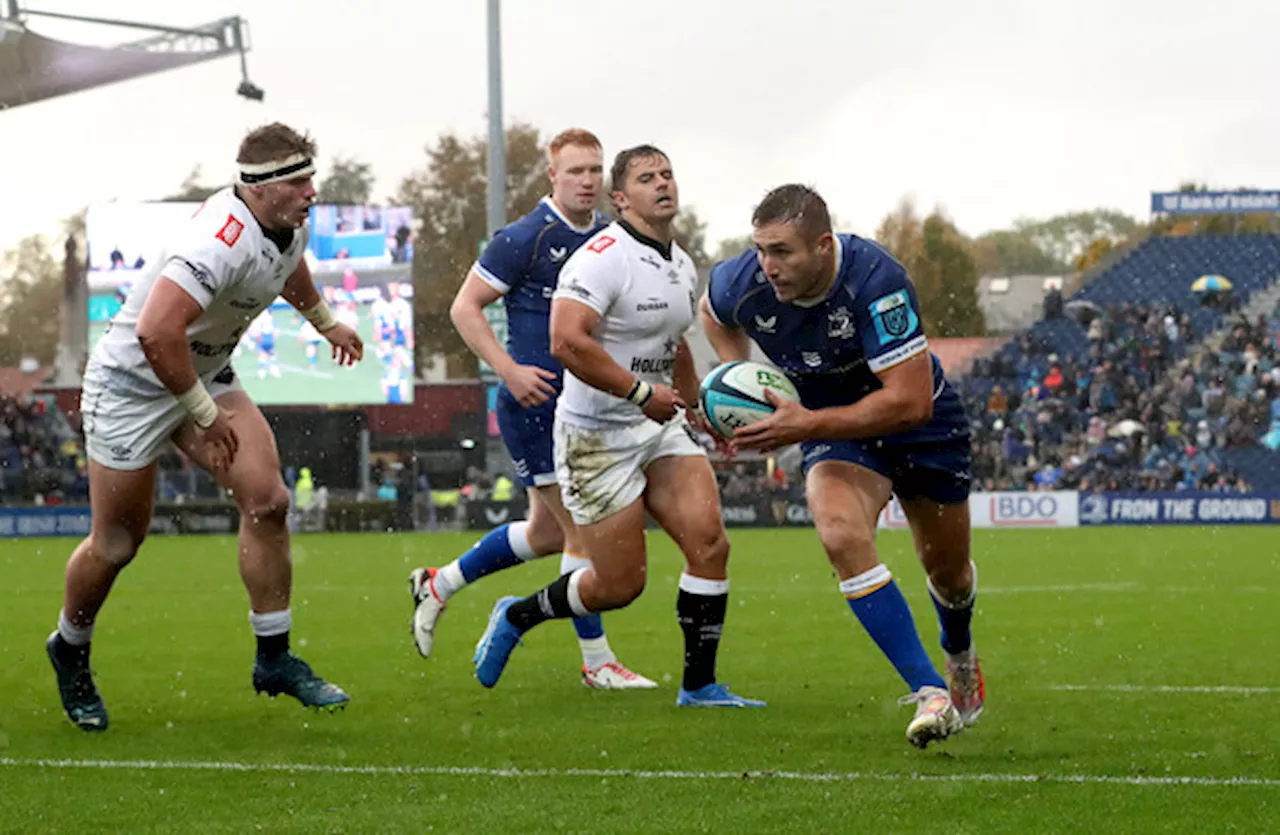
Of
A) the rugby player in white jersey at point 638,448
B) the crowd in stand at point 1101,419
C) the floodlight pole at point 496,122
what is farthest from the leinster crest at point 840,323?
the crowd in stand at point 1101,419

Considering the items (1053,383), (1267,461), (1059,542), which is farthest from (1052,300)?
(1059,542)

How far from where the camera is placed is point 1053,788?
544cm

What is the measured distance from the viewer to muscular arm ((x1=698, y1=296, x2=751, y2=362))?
6840 mm

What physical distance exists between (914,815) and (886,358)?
1.75 m

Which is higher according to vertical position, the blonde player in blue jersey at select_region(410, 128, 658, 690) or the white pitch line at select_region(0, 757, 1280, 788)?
the blonde player in blue jersey at select_region(410, 128, 658, 690)

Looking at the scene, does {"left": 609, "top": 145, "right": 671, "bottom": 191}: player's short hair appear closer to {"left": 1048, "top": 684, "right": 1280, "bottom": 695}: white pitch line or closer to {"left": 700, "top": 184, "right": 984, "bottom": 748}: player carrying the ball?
{"left": 700, "top": 184, "right": 984, "bottom": 748}: player carrying the ball

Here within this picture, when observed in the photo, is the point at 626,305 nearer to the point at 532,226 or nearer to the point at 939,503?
the point at 532,226

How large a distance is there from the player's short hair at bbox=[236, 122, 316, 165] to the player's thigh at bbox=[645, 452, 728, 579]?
6.64ft

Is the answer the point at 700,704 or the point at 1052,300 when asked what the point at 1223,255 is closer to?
the point at 1052,300

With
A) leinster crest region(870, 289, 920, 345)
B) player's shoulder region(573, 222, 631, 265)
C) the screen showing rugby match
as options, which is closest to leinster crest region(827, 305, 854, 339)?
leinster crest region(870, 289, 920, 345)

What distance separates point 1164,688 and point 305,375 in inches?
1131

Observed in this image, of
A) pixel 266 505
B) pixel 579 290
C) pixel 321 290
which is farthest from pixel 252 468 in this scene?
pixel 321 290

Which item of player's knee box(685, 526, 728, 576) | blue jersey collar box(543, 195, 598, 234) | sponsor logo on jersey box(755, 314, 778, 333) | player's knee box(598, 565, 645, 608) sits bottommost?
player's knee box(598, 565, 645, 608)

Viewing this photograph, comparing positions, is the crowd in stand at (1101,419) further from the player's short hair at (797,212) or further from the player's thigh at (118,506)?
the player's short hair at (797,212)
